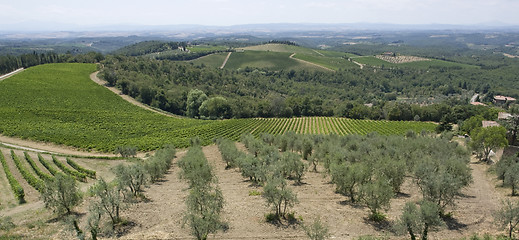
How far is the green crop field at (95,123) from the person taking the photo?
6512cm

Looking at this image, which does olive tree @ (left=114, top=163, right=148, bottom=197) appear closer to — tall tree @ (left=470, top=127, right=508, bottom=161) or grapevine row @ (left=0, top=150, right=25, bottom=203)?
grapevine row @ (left=0, top=150, right=25, bottom=203)

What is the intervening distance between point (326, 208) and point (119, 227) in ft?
72.8

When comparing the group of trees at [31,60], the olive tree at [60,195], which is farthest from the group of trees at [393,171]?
the group of trees at [31,60]

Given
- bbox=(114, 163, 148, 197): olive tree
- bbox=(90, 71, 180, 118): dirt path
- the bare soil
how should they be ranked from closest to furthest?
the bare soil, bbox=(114, 163, 148, 197): olive tree, bbox=(90, 71, 180, 118): dirt path

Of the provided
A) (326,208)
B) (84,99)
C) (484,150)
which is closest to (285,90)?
(84,99)

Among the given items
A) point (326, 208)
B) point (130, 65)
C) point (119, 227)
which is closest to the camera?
point (119, 227)

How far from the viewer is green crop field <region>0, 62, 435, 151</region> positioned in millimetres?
65125

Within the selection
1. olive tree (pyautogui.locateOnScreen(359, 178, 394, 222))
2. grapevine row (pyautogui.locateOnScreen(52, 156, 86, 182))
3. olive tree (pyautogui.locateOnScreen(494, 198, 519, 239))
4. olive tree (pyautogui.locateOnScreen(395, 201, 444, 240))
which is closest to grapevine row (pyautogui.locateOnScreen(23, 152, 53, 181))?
grapevine row (pyautogui.locateOnScreen(52, 156, 86, 182))

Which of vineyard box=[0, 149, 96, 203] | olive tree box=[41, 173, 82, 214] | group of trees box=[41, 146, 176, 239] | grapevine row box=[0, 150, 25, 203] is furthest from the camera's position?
vineyard box=[0, 149, 96, 203]

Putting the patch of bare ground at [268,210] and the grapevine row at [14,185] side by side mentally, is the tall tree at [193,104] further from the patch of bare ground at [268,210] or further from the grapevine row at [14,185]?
the patch of bare ground at [268,210]

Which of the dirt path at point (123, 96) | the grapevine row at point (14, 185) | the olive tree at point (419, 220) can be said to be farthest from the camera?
the dirt path at point (123, 96)

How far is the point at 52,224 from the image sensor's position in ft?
90.1

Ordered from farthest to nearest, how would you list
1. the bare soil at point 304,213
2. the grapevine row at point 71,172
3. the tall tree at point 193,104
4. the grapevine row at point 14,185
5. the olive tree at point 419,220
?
the tall tree at point 193,104, the grapevine row at point 71,172, the grapevine row at point 14,185, the bare soil at point 304,213, the olive tree at point 419,220

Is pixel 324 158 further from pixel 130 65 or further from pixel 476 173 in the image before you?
pixel 130 65
